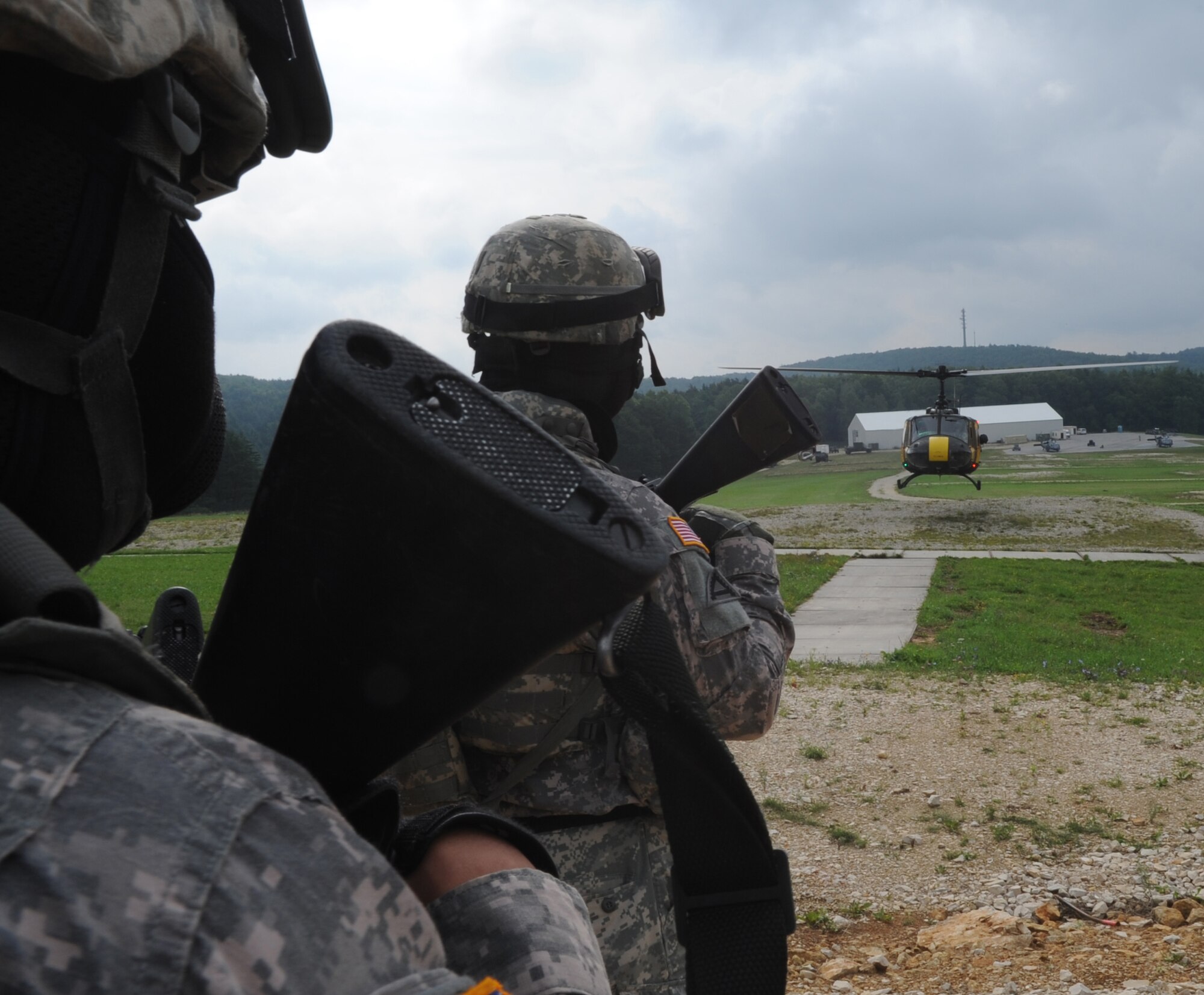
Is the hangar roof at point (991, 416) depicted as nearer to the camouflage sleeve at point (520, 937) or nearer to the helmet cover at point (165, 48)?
the helmet cover at point (165, 48)

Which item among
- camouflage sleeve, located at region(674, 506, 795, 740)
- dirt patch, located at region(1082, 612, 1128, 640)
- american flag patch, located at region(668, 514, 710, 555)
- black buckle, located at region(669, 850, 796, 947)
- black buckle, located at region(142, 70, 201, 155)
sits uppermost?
black buckle, located at region(142, 70, 201, 155)

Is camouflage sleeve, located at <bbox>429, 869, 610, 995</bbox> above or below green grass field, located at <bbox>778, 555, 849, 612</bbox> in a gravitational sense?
above

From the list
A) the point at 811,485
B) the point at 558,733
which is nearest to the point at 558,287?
the point at 558,733

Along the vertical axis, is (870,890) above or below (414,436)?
below

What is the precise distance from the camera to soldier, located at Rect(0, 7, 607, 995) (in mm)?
555

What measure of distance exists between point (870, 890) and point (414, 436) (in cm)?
544

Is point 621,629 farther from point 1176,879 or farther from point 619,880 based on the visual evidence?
point 1176,879

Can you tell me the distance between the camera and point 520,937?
0.84 m

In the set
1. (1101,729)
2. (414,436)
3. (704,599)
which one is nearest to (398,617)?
(414,436)

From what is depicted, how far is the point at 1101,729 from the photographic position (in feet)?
27.0

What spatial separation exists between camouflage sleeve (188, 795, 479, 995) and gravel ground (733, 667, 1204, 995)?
171 inches

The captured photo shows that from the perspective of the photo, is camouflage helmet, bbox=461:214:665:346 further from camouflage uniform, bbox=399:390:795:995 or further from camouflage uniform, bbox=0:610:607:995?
camouflage uniform, bbox=0:610:607:995

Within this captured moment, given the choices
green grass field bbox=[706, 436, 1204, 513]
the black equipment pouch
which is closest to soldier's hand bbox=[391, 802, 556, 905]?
the black equipment pouch

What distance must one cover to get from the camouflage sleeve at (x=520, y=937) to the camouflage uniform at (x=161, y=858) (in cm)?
18
